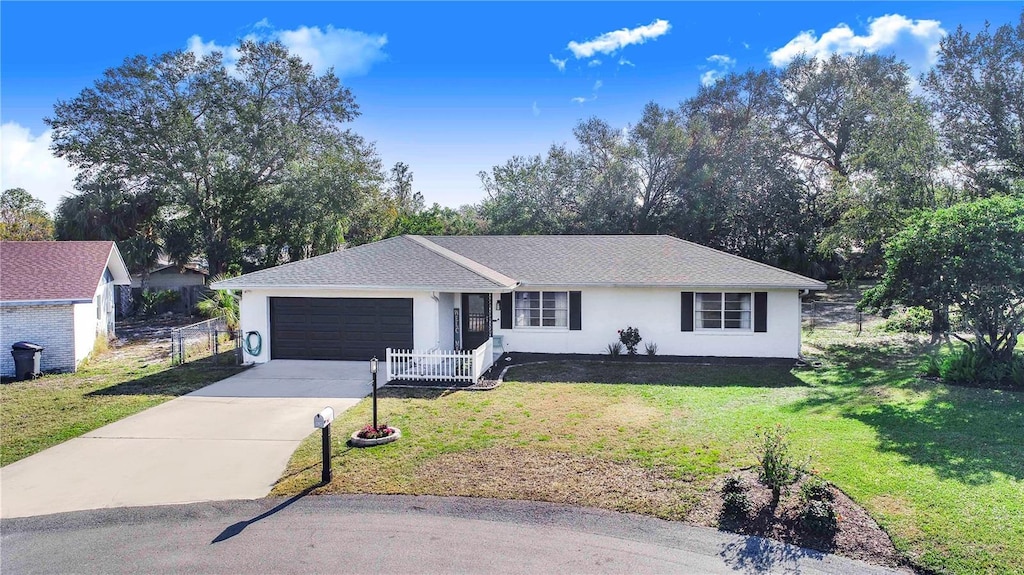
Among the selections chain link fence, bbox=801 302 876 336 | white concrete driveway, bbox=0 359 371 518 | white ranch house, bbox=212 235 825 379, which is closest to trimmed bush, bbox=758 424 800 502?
white concrete driveway, bbox=0 359 371 518

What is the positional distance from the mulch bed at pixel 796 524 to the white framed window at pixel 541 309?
10424mm

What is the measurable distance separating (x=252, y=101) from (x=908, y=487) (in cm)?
4039

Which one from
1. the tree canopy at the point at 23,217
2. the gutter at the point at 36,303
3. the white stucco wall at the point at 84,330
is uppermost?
the tree canopy at the point at 23,217

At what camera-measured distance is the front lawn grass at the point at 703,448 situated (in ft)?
21.2

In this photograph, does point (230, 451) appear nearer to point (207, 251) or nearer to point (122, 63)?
point (207, 251)

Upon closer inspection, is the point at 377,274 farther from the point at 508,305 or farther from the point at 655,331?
the point at 655,331

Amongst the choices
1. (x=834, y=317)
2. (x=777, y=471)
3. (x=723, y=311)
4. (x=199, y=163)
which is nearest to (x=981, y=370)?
(x=723, y=311)

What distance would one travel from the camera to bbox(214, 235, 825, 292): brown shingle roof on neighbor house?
50.2 ft

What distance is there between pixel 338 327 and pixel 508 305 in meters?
5.13

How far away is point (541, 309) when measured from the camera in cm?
1756

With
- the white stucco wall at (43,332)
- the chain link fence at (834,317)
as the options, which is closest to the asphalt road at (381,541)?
the white stucco wall at (43,332)

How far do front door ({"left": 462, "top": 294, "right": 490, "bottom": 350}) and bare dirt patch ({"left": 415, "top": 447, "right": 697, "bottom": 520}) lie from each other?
878 cm

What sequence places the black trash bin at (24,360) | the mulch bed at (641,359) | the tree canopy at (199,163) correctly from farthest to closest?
the tree canopy at (199,163) < the mulch bed at (641,359) < the black trash bin at (24,360)

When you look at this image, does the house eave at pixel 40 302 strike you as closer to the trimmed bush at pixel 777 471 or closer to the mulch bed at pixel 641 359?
the mulch bed at pixel 641 359
